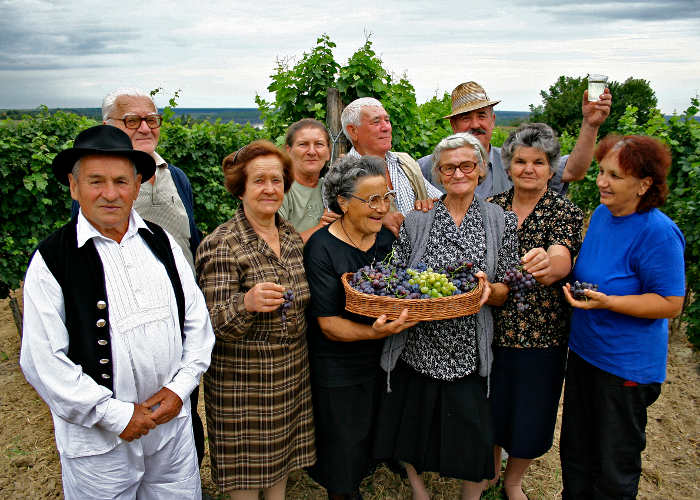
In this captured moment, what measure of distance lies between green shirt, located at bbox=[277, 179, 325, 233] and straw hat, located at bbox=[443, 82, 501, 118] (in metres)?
1.33

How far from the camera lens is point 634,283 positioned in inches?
96.0

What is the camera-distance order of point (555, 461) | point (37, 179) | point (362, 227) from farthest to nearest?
point (37, 179) → point (555, 461) → point (362, 227)

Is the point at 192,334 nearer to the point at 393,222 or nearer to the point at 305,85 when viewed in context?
the point at 393,222

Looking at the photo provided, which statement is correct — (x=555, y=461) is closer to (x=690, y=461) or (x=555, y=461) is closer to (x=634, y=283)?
(x=690, y=461)

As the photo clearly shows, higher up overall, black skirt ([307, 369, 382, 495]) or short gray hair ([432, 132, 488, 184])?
short gray hair ([432, 132, 488, 184])

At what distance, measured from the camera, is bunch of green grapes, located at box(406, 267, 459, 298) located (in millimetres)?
2258

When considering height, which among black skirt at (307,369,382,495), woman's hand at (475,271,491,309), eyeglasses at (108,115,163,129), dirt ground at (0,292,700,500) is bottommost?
dirt ground at (0,292,700,500)

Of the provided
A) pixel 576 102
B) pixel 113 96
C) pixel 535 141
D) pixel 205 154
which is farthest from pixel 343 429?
pixel 576 102

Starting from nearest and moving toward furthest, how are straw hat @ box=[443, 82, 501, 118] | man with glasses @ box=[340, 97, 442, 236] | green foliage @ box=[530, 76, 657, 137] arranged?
man with glasses @ box=[340, 97, 442, 236] → straw hat @ box=[443, 82, 501, 118] → green foliage @ box=[530, 76, 657, 137]

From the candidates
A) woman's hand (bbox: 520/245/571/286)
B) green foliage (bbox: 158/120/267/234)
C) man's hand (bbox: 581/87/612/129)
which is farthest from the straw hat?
green foliage (bbox: 158/120/267/234)

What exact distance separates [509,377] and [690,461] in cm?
231

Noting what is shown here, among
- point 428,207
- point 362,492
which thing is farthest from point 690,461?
point 428,207

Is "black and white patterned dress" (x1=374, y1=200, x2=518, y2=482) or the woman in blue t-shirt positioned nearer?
the woman in blue t-shirt

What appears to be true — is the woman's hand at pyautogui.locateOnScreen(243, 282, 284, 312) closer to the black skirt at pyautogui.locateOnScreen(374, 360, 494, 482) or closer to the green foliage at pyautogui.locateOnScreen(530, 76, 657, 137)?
the black skirt at pyautogui.locateOnScreen(374, 360, 494, 482)
